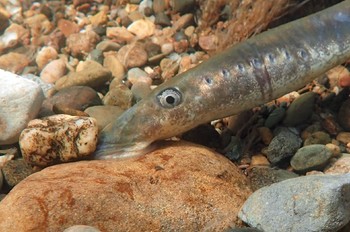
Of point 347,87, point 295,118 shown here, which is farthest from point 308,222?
point 347,87

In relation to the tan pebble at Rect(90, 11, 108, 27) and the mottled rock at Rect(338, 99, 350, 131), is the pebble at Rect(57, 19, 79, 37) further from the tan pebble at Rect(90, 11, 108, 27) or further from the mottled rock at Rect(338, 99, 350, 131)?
the mottled rock at Rect(338, 99, 350, 131)

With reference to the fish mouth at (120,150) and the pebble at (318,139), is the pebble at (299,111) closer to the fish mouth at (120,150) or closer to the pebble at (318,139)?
the pebble at (318,139)

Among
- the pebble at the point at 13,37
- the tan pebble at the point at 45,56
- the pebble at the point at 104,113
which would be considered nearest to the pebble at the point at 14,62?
the tan pebble at the point at 45,56

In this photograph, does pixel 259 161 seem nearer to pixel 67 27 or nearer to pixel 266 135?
pixel 266 135

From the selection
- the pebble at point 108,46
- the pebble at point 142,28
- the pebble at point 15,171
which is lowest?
the pebble at point 15,171

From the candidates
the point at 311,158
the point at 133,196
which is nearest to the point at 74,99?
the point at 133,196

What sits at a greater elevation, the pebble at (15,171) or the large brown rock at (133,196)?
the large brown rock at (133,196)

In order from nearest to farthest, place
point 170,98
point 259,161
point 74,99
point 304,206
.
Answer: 1. point 304,206
2. point 170,98
3. point 259,161
4. point 74,99

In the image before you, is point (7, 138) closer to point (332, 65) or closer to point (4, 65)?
point (4, 65)
